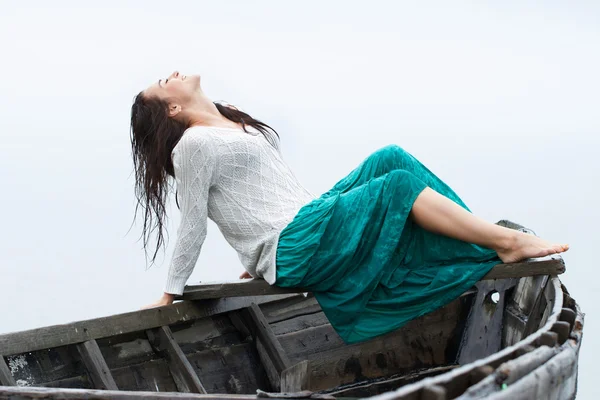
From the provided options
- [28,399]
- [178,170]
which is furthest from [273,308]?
[28,399]

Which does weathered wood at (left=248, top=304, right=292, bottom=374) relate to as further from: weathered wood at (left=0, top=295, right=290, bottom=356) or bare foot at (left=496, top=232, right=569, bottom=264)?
bare foot at (left=496, top=232, right=569, bottom=264)

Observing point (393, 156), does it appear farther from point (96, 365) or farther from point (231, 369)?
point (96, 365)

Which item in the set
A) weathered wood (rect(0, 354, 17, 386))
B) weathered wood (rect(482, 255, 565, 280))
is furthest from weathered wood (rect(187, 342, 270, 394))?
weathered wood (rect(482, 255, 565, 280))

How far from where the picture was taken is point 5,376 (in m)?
2.85

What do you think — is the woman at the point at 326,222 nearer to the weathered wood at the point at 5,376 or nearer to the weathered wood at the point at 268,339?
the weathered wood at the point at 268,339

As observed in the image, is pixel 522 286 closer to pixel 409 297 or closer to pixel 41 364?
pixel 409 297

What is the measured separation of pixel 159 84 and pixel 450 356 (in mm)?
1606

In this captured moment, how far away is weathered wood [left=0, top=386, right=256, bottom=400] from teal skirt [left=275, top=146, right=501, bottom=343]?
0.94 m

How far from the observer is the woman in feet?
10.00

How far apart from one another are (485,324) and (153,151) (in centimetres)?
146

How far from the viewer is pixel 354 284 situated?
318 cm

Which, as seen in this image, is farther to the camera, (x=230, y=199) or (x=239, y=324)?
(x=239, y=324)

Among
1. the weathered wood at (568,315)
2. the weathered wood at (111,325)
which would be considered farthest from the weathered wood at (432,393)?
the weathered wood at (111,325)

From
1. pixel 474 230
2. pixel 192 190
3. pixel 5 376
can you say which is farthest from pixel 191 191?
pixel 474 230
